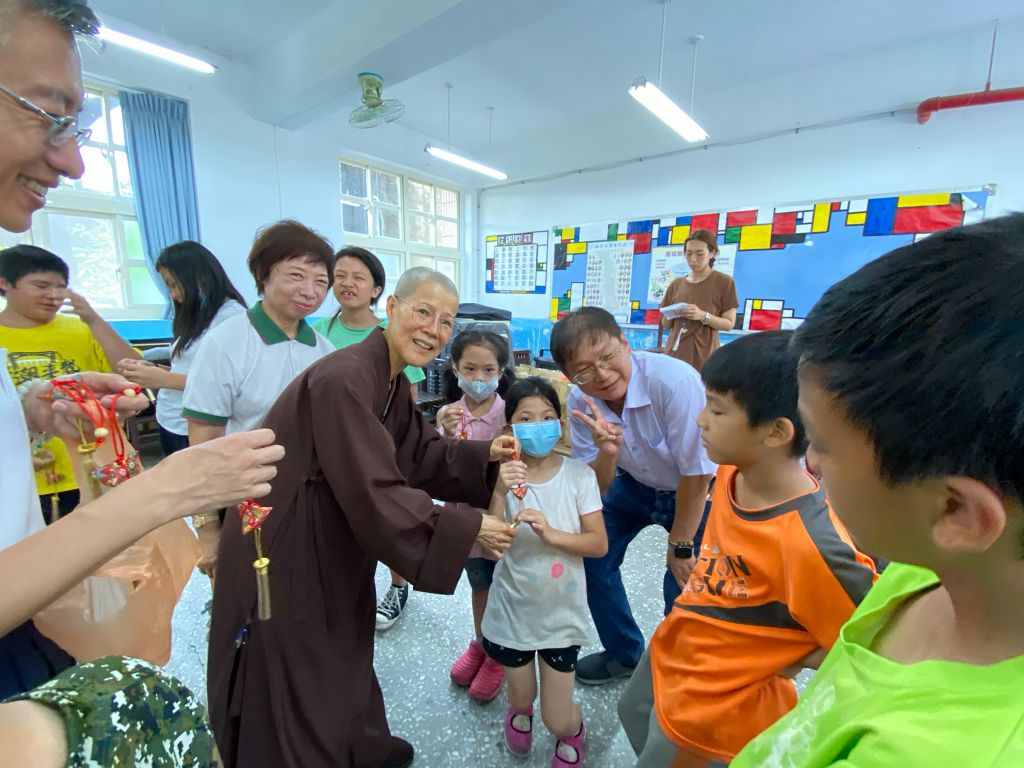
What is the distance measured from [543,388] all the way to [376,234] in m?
6.22

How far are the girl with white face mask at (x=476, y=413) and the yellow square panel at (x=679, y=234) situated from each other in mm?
4353

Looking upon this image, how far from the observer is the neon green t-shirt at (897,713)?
31cm

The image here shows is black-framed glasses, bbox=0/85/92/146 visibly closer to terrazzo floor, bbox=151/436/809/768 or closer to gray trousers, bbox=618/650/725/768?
gray trousers, bbox=618/650/725/768

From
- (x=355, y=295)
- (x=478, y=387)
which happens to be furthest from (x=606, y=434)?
(x=355, y=295)

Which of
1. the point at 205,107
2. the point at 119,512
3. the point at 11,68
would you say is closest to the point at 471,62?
the point at 205,107

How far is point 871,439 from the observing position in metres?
0.38

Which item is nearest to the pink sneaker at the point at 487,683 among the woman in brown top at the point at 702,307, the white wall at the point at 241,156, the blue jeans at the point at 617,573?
the blue jeans at the point at 617,573

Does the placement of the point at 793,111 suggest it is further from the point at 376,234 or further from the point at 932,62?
the point at 376,234

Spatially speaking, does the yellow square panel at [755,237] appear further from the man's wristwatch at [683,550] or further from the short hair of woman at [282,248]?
the short hair of woman at [282,248]

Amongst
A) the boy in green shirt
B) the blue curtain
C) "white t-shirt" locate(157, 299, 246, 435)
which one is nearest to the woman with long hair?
"white t-shirt" locate(157, 299, 246, 435)

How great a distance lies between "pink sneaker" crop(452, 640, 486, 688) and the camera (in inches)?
62.6

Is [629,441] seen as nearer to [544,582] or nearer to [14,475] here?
[544,582]

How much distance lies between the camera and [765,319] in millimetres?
4836

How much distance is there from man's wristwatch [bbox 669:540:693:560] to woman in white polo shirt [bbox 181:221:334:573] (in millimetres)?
1364
